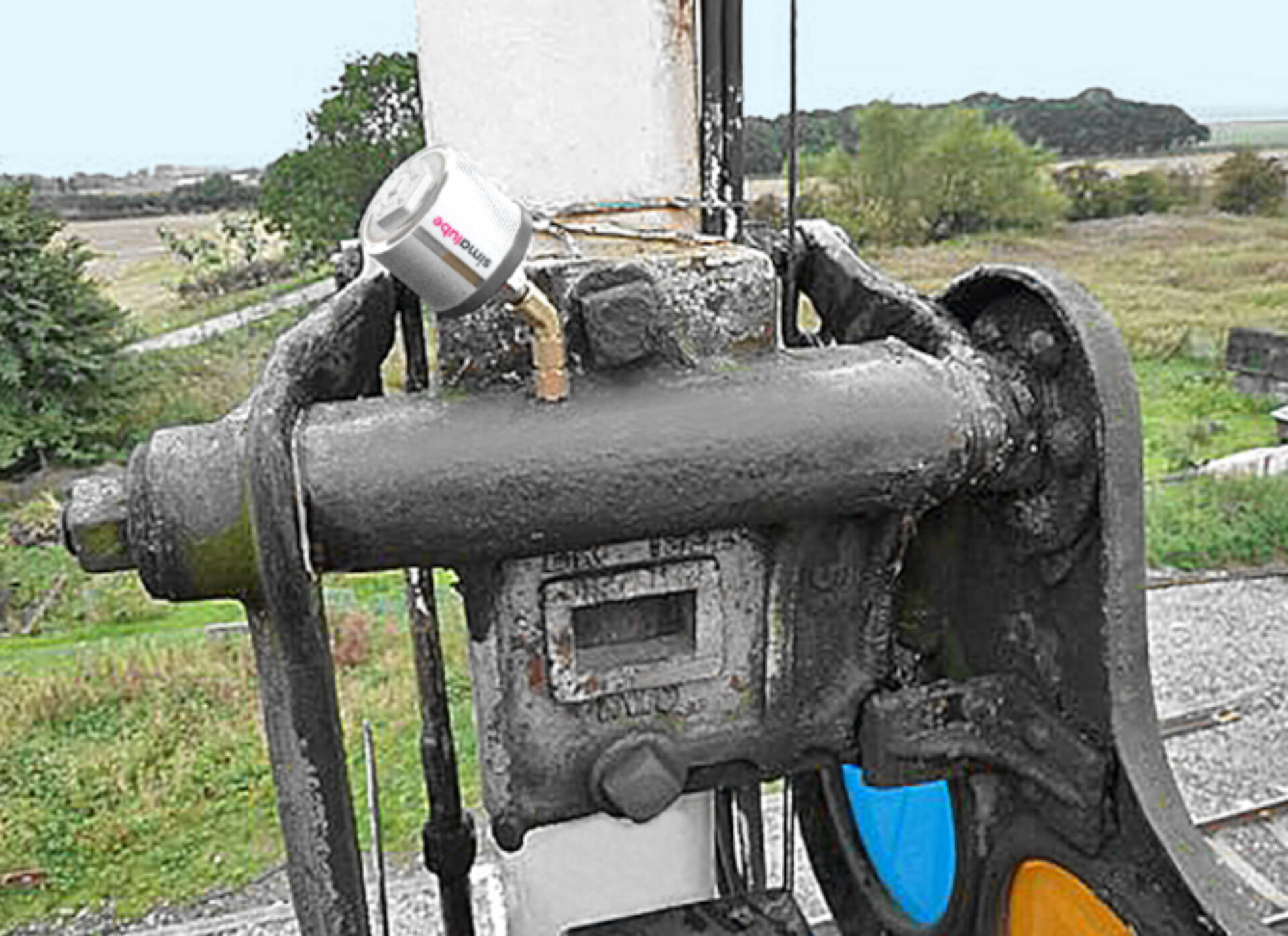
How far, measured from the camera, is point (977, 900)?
1.65 m

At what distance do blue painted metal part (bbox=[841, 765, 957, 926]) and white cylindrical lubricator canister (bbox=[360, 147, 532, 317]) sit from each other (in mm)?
929

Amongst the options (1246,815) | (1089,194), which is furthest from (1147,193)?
(1246,815)

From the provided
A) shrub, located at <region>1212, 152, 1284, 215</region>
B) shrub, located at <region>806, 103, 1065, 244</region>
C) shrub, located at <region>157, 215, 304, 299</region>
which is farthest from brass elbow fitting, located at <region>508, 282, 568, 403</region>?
shrub, located at <region>1212, 152, 1284, 215</region>

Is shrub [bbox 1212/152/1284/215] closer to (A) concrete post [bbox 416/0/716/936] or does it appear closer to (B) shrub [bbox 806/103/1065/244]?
(B) shrub [bbox 806/103/1065/244]

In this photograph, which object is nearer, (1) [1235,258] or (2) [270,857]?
(2) [270,857]

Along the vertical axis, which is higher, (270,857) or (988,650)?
(988,650)

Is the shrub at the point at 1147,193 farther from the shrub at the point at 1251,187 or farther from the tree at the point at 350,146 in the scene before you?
the tree at the point at 350,146

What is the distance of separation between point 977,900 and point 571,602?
29.8 inches

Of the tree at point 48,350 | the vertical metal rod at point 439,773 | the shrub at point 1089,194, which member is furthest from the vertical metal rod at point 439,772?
the shrub at point 1089,194

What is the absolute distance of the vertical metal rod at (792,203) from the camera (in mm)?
1521

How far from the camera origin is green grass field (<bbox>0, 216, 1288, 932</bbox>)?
562 cm

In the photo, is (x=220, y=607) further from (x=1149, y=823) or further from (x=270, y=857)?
(x=1149, y=823)

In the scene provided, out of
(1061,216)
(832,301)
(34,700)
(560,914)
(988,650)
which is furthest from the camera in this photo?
(1061,216)

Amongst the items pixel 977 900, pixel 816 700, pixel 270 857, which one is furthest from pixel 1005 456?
pixel 270 857
